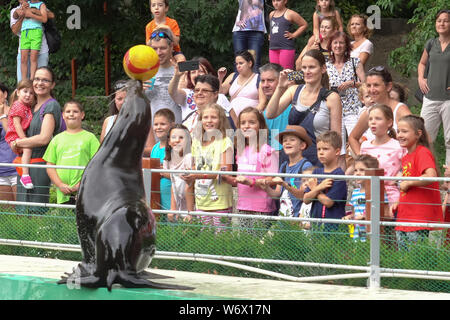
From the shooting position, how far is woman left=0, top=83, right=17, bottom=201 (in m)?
9.45

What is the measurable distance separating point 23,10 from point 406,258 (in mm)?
7840

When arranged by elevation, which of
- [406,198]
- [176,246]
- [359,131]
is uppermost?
[359,131]

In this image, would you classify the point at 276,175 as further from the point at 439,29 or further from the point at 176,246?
the point at 439,29

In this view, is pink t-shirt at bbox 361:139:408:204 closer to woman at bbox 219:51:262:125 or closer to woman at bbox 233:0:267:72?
woman at bbox 219:51:262:125

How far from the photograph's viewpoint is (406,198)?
706 cm

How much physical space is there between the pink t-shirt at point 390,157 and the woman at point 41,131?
3.40m

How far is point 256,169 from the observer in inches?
314

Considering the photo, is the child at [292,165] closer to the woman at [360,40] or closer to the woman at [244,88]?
the woman at [244,88]

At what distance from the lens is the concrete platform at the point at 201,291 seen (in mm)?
5375

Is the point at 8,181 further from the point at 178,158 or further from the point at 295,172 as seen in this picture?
the point at 295,172

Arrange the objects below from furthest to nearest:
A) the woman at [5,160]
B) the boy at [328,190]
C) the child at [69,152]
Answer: the woman at [5,160] < the child at [69,152] < the boy at [328,190]

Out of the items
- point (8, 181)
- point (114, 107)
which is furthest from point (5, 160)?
point (114, 107)

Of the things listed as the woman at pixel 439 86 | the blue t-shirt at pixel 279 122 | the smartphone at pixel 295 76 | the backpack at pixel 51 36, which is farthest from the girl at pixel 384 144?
the backpack at pixel 51 36
